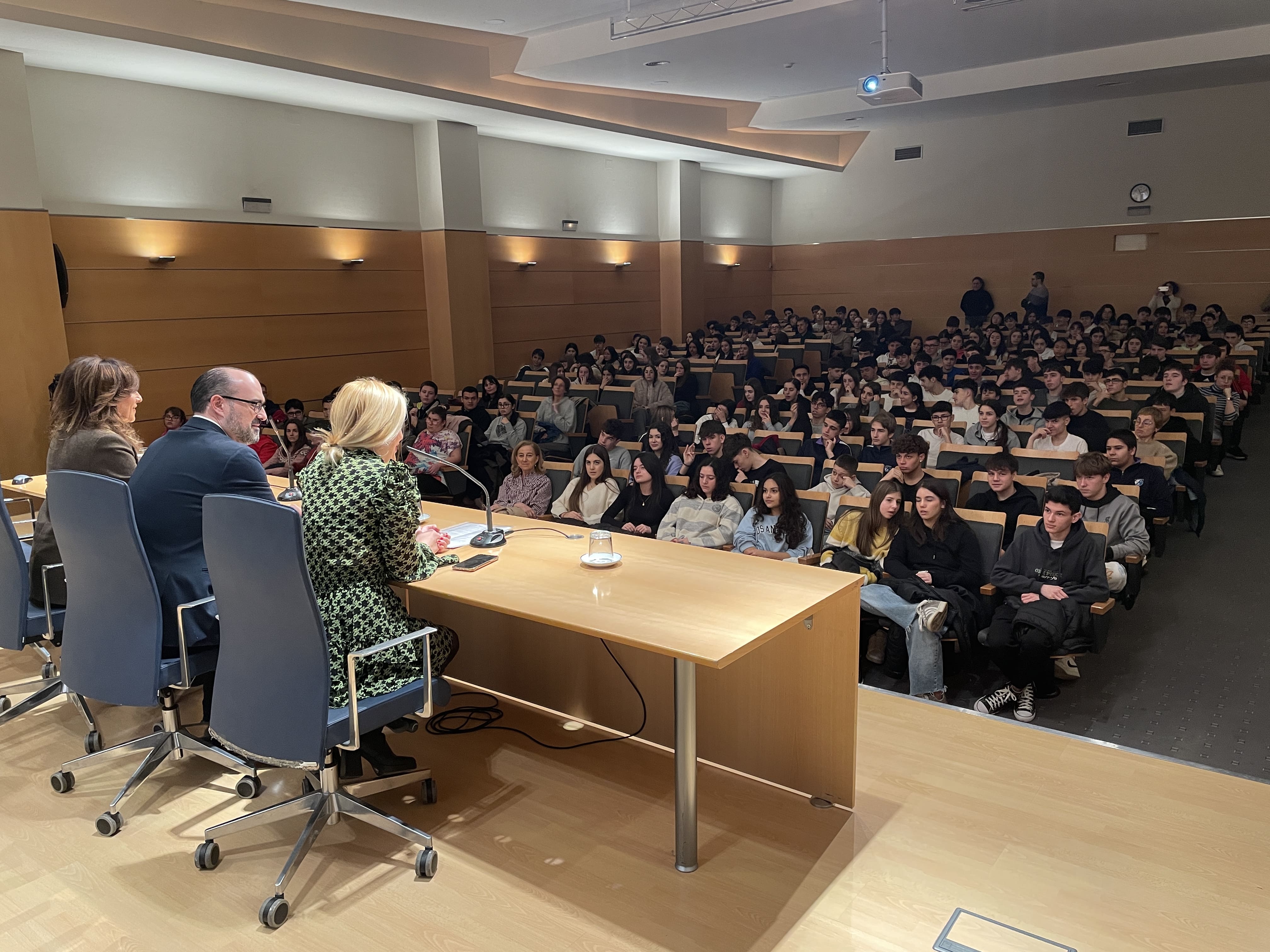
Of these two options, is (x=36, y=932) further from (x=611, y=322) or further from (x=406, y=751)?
(x=611, y=322)

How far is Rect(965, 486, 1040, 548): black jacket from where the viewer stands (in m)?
4.54

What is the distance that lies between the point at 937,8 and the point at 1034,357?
356cm

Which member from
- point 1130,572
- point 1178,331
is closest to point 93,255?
point 1130,572

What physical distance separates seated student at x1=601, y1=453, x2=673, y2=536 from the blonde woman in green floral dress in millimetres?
2596

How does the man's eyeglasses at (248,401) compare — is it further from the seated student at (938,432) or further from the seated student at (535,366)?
the seated student at (535,366)

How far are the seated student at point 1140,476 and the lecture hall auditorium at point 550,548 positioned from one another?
23 millimetres

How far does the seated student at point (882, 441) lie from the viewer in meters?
5.70

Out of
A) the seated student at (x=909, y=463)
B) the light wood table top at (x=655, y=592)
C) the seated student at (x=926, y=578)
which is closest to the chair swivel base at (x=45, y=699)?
the light wood table top at (x=655, y=592)

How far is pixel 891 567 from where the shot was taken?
4.14 metres

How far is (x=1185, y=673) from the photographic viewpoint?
3.93 meters

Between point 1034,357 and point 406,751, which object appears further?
point 1034,357

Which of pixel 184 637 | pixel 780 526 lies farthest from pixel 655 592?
pixel 780 526

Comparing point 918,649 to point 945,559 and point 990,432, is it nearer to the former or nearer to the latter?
point 945,559

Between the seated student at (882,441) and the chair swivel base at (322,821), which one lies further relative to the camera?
the seated student at (882,441)
